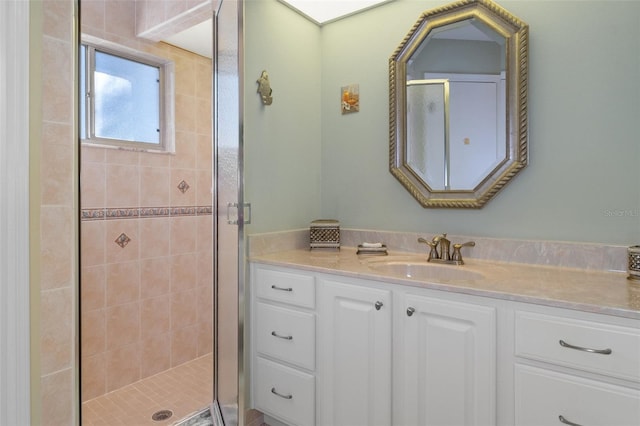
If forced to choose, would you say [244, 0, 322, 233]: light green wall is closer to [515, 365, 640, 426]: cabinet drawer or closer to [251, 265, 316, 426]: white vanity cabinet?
[251, 265, 316, 426]: white vanity cabinet

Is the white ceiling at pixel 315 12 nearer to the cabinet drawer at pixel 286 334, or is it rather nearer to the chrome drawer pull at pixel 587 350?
the cabinet drawer at pixel 286 334

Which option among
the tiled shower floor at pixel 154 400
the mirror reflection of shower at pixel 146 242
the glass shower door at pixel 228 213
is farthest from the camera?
the mirror reflection of shower at pixel 146 242

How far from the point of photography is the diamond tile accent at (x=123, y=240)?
2.31 m

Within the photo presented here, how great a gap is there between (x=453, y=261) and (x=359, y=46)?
1.35m

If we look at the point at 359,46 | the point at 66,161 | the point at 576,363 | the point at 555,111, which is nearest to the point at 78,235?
the point at 66,161

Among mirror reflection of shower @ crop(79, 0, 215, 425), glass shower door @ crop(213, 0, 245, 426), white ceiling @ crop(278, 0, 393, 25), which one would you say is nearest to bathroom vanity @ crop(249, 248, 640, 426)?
glass shower door @ crop(213, 0, 245, 426)

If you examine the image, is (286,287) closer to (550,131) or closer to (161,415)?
(161,415)

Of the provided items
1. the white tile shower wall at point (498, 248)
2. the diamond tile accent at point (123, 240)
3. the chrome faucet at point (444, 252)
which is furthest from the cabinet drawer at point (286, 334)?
the diamond tile accent at point (123, 240)

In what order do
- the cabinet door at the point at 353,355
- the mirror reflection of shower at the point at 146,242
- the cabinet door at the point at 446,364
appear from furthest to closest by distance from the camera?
the mirror reflection of shower at the point at 146,242 → the cabinet door at the point at 353,355 → the cabinet door at the point at 446,364

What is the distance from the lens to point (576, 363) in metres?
1.05

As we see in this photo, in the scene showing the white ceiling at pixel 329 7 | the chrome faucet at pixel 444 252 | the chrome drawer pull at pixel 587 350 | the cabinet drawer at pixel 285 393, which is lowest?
the cabinet drawer at pixel 285 393

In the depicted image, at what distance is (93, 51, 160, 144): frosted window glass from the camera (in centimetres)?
226

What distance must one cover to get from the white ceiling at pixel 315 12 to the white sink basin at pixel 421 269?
57.2 inches

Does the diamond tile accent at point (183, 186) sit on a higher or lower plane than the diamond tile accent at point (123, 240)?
higher
